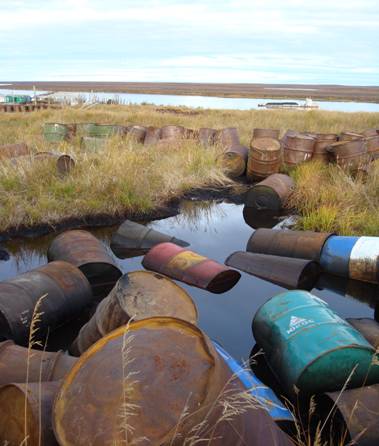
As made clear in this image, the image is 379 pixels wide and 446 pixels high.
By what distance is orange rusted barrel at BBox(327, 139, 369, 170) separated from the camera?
29.0 ft

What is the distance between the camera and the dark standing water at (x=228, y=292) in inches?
170

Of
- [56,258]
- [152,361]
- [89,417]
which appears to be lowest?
[56,258]

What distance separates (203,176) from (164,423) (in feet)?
25.5

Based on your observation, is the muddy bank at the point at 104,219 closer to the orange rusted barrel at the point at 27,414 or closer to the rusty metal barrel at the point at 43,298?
the rusty metal barrel at the point at 43,298

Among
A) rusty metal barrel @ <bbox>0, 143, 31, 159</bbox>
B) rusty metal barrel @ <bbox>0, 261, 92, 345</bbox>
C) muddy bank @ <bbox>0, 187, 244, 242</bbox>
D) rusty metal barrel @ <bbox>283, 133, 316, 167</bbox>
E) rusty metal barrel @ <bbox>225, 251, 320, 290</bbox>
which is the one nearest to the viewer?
rusty metal barrel @ <bbox>0, 261, 92, 345</bbox>

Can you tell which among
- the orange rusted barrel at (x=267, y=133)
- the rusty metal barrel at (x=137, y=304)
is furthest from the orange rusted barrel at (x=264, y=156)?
the rusty metal barrel at (x=137, y=304)

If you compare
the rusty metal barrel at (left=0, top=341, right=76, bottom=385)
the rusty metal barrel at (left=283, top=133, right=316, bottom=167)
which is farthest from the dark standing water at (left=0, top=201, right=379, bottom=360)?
the rusty metal barrel at (left=283, top=133, right=316, bottom=167)

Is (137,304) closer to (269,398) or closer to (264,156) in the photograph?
(269,398)

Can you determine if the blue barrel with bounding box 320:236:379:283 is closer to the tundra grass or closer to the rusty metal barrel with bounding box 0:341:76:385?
the tundra grass

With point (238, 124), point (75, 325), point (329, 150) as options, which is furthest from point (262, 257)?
point (238, 124)

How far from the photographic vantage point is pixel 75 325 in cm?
433

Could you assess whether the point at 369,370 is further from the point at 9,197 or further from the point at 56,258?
the point at 9,197

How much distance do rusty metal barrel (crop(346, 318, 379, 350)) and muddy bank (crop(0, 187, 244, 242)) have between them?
4.17 meters

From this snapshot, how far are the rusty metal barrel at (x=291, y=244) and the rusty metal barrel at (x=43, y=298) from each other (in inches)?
95.3
